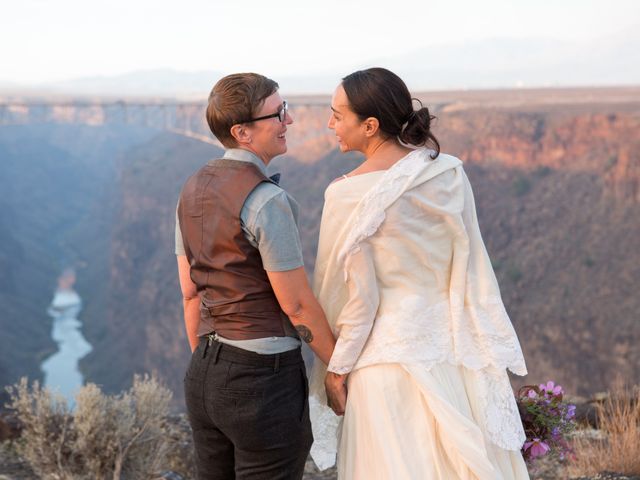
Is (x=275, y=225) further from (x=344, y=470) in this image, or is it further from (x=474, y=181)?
(x=474, y=181)

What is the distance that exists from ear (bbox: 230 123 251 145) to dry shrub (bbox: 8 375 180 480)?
298cm

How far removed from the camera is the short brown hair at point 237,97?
83.0 inches

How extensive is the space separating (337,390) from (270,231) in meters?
0.55

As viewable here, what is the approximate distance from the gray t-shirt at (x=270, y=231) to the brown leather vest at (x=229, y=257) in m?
0.02

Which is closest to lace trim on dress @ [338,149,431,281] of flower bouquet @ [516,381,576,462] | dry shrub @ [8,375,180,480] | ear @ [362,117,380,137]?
ear @ [362,117,380,137]

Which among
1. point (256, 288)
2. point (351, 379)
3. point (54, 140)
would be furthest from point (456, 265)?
point (54, 140)

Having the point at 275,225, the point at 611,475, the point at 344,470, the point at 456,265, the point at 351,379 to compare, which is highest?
the point at 275,225

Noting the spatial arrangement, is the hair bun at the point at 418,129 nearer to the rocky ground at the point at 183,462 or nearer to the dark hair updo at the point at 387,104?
the dark hair updo at the point at 387,104

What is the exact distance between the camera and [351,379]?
230 centimetres

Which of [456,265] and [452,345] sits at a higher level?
[456,265]

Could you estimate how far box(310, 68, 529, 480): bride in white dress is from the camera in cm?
221

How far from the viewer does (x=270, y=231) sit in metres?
2.03

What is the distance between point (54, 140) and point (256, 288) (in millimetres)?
102536

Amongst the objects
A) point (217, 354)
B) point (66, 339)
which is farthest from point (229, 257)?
point (66, 339)
